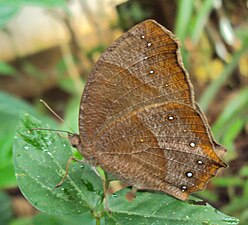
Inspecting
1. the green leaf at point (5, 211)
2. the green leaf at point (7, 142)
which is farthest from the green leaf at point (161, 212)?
the green leaf at point (5, 211)

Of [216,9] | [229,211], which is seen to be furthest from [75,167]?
[216,9]

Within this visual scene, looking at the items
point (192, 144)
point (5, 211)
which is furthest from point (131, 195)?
point (5, 211)

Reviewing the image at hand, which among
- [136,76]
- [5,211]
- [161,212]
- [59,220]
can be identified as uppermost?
[136,76]

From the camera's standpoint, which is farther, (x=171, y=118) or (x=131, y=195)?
(x=171, y=118)

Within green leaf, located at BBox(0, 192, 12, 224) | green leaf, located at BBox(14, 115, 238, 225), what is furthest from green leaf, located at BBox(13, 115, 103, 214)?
green leaf, located at BBox(0, 192, 12, 224)

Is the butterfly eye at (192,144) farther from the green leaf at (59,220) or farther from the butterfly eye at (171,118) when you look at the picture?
the green leaf at (59,220)

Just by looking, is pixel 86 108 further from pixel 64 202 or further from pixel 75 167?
pixel 64 202

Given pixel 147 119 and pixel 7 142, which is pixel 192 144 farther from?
pixel 7 142
